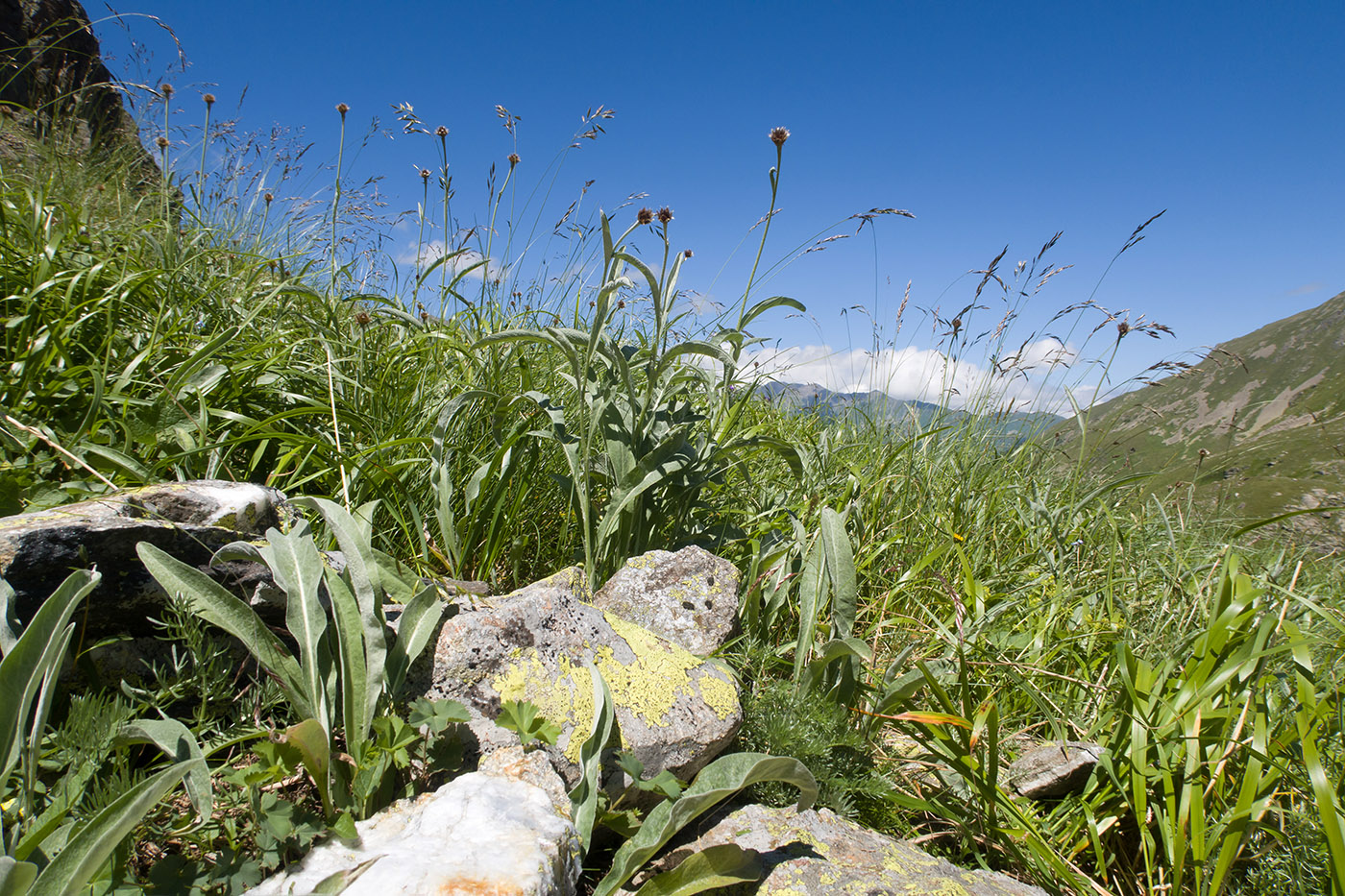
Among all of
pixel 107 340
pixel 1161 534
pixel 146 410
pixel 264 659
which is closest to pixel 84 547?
pixel 264 659

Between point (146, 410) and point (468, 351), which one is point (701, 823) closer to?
point (468, 351)

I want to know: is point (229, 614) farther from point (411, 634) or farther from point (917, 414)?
point (917, 414)

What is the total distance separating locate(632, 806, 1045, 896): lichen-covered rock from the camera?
1.32 metres

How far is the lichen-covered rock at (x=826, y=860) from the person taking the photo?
51.9 inches

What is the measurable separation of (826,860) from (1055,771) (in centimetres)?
76

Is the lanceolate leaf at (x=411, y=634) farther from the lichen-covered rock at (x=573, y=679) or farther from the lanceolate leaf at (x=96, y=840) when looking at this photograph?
the lanceolate leaf at (x=96, y=840)

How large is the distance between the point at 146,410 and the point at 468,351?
0.97m

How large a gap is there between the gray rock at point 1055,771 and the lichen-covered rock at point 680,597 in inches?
33.1

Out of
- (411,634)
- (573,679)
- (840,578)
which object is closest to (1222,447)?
(840,578)

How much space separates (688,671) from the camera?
1646mm

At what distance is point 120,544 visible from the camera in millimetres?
1316

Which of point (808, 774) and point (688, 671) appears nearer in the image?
point (808, 774)

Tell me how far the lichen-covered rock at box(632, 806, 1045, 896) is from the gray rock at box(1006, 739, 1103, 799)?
35 centimetres

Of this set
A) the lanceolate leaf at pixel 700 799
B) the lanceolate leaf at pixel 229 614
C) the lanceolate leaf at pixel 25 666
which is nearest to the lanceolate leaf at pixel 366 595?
the lanceolate leaf at pixel 229 614
